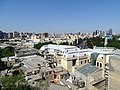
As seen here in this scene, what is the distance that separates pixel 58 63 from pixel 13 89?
8.04m

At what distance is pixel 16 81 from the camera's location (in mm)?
8781

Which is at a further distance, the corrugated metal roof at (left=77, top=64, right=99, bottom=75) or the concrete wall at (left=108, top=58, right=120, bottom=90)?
the corrugated metal roof at (left=77, top=64, right=99, bottom=75)

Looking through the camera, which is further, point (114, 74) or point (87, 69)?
point (87, 69)

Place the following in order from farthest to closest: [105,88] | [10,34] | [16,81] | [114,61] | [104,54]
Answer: [10,34] → [104,54] → [105,88] → [16,81] → [114,61]

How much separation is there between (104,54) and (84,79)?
2415mm

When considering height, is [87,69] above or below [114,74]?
below

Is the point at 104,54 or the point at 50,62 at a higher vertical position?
the point at 104,54

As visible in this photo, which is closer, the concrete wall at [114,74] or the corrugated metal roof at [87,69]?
the concrete wall at [114,74]

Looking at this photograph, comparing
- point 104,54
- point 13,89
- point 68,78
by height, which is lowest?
point 68,78

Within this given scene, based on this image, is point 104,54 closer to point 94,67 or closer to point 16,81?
point 94,67

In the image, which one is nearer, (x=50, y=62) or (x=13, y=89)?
(x=13, y=89)

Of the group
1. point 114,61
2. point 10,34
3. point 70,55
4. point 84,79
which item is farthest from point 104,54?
point 10,34

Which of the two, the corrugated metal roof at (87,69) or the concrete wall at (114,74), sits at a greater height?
the concrete wall at (114,74)

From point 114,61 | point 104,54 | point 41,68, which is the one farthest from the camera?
point 41,68
